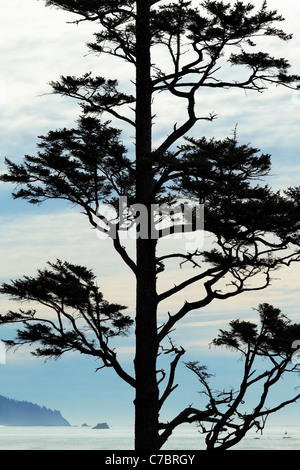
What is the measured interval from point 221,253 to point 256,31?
3.90 m

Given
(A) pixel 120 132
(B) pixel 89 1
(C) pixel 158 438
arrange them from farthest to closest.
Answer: (A) pixel 120 132, (B) pixel 89 1, (C) pixel 158 438

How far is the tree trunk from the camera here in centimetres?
1046

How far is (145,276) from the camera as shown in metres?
10.9

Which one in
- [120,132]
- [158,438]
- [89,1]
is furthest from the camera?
[120,132]

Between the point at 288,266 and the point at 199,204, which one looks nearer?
the point at 199,204

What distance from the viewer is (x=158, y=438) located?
34.4 ft

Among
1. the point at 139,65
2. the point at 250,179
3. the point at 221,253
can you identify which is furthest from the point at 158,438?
the point at 139,65

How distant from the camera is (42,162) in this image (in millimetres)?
12609

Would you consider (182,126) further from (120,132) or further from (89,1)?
(89,1)

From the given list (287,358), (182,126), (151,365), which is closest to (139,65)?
(182,126)

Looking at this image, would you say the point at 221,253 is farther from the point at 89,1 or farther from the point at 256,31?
the point at 89,1

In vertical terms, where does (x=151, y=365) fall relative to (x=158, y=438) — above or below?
above

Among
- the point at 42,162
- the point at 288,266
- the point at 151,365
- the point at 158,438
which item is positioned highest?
the point at 42,162

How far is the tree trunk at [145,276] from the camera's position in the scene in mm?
10461
